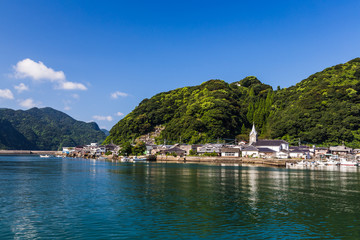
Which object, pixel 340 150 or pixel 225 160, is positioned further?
pixel 225 160

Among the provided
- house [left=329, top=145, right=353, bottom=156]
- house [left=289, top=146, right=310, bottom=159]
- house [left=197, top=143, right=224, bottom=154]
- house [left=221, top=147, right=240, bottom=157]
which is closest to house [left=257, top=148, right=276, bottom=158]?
house [left=289, top=146, right=310, bottom=159]

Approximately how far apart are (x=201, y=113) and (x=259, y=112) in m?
29.8

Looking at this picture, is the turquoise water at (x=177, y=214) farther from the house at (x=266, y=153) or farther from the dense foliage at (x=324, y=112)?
the dense foliage at (x=324, y=112)

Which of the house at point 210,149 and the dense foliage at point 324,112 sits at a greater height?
the dense foliage at point 324,112

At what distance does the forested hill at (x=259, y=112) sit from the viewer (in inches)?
A: 4016

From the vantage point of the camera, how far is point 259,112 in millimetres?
140750

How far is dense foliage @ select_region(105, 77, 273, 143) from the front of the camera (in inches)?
5094

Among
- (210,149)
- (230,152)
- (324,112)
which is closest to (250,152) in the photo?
(230,152)

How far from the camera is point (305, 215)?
1919cm

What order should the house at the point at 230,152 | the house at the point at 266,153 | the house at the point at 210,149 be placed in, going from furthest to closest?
1. the house at the point at 210,149
2. the house at the point at 230,152
3. the house at the point at 266,153

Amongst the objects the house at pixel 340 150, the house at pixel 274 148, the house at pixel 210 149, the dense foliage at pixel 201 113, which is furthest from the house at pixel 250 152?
the dense foliage at pixel 201 113

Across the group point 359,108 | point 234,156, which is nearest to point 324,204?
point 234,156

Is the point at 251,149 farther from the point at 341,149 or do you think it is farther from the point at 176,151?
the point at 341,149

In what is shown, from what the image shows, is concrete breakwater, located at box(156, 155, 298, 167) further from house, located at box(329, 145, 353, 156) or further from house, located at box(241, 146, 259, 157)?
house, located at box(329, 145, 353, 156)
